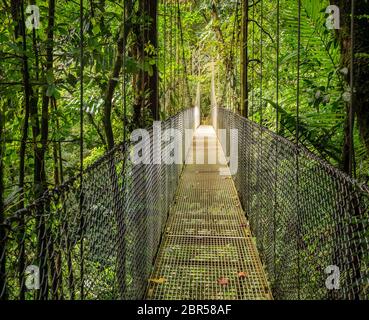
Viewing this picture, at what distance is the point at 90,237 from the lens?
1.48 meters

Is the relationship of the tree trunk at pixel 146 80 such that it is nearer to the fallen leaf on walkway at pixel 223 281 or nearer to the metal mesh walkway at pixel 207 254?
the metal mesh walkway at pixel 207 254

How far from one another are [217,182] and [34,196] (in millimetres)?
3575

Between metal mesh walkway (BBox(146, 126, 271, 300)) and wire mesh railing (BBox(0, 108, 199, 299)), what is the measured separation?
183 millimetres

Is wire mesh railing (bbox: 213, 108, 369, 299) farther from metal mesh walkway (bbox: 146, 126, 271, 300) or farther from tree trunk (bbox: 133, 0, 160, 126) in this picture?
tree trunk (bbox: 133, 0, 160, 126)

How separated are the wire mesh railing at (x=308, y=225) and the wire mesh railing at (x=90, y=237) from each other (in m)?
0.67

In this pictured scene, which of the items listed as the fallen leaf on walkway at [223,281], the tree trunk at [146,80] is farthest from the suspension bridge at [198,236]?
the tree trunk at [146,80]

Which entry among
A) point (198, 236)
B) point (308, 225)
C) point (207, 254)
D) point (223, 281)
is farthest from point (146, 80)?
point (308, 225)

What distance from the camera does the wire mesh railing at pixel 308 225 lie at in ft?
4.11

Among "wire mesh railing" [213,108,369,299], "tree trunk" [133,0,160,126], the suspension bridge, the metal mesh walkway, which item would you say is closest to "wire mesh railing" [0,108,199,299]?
the suspension bridge

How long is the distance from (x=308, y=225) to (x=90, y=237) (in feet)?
2.54

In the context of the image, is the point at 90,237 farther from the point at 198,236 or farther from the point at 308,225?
the point at 198,236
